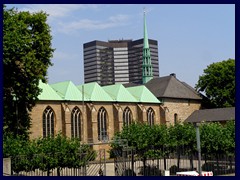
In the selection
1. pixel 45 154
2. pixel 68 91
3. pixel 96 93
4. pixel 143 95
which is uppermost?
pixel 68 91

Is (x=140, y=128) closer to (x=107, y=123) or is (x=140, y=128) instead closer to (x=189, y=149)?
(x=189, y=149)

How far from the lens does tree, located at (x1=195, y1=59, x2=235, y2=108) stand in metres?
53.6

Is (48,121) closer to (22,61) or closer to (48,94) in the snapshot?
(48,94)

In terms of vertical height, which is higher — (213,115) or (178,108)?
(178,108)

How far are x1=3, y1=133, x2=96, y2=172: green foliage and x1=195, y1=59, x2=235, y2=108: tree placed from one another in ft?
102

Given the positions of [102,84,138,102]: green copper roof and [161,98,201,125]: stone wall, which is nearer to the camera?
[102,84,138,102]: green copper roof

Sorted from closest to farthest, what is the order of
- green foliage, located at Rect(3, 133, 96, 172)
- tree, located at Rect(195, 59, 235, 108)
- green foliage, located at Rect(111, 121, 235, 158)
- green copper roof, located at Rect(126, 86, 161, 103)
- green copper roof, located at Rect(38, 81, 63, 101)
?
green foliage, located at Rect(3, 133, 96, 172), green foliage, located at Rect(111, 121, 235, 158), green copper roof, located at Rect(38, 81, 63, 101), green copper roof, located at Rect(126, 86, 161, 103), tree, located at Rect(195, 59, 235, 108)

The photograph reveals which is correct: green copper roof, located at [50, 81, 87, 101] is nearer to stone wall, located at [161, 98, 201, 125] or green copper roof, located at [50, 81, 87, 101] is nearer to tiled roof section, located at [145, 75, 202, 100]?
stone wall, located at [161, 98, 201, 125]

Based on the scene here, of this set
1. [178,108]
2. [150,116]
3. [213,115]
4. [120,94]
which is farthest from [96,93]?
[213,115]

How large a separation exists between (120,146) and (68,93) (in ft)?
46.4

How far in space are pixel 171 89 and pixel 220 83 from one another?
22.3 feet

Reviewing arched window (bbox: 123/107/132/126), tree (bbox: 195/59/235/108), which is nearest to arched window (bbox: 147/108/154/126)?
arched window (bbox: 123/107/132/126)

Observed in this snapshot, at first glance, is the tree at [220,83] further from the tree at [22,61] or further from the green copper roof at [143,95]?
the tree at [22,61]

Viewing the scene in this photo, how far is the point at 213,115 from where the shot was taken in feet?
170
